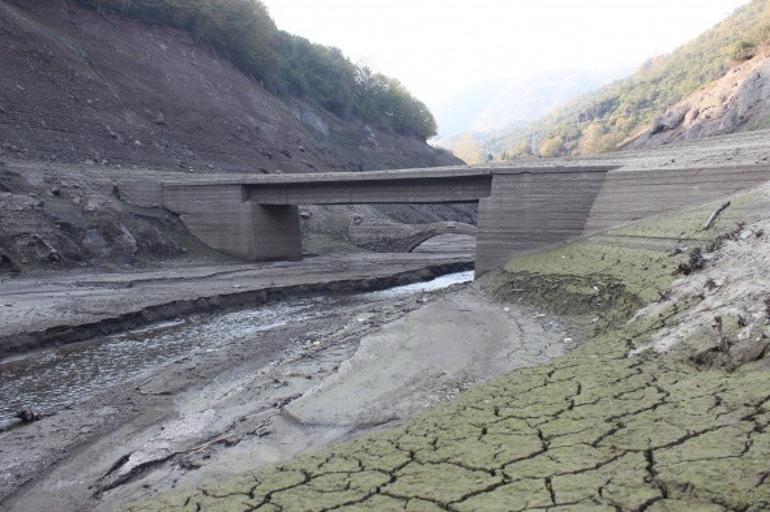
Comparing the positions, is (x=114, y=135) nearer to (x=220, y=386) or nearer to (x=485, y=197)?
(x=485, y=197)

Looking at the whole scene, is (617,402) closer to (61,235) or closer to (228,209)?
(61,235)

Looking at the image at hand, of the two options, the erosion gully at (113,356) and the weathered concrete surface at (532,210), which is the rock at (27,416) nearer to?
the erosion gully at (113,356)

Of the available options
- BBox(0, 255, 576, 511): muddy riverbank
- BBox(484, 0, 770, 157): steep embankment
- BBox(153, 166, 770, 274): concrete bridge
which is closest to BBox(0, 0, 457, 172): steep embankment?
BBox(153, 166, 770, 274): concrete bridge

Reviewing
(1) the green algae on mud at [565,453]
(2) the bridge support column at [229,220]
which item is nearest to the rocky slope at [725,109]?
(2) the bridge support column at [229,220]

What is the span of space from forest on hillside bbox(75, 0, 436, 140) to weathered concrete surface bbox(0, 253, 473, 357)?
3235 centimetres

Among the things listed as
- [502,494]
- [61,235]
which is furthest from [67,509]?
[61,235]

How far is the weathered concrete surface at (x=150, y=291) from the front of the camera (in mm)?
15117

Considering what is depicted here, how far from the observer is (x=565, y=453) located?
16.4 feet

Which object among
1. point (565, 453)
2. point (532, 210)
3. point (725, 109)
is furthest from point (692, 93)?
point (565, 453)

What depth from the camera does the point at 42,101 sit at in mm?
33906

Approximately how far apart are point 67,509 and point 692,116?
194 feet

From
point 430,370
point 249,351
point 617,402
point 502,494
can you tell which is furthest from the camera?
point 249,351

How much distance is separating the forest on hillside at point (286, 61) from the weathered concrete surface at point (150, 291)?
1274 inches

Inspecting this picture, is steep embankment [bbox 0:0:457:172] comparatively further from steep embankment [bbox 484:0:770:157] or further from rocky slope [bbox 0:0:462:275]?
steep embankment [bbox 484:0:770:157]
